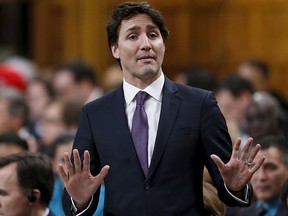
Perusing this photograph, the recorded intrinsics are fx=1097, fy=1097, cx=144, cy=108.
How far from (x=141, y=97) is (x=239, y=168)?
569 millimetres

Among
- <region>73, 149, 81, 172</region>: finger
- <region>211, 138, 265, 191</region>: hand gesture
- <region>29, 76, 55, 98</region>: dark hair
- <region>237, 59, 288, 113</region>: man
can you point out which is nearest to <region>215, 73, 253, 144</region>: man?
<region>237, 59, 288, 113</region>: man

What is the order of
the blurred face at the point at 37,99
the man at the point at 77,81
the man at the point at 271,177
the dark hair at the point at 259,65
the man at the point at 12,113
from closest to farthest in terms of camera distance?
the man at the point at 271,177, the man at the point at 12,113, the man at the point at 77,81, the dark hair at the point at 259,65, the blurred face at the point at 37,99

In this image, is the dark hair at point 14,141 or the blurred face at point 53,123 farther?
the blurred face at point 53,123

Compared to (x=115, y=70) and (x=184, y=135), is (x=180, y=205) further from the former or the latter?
(x=115, y=70)

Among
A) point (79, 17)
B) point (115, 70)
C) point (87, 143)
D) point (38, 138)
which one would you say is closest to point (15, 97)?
point (38, 138)

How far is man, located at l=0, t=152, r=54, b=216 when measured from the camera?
6.09 m

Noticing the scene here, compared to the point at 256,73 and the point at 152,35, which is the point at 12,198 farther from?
the point at 256,73

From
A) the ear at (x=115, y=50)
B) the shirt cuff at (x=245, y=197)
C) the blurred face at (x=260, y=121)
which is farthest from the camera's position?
the blurred face at (x=260, y=121)

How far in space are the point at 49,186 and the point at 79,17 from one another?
826 cm

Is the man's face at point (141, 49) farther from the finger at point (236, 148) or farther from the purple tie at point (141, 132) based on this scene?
the finger at point (236, 148)

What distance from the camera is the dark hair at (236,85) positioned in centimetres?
1062

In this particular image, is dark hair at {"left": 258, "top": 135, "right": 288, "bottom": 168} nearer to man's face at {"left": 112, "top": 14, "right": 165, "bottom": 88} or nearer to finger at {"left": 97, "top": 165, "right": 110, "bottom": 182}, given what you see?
man's face at {"left": 112, "top": 14, "right": 165, "bottom": 88}

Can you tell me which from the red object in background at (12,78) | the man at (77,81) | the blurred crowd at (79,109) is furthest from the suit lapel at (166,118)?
the red object in background at (12,78)

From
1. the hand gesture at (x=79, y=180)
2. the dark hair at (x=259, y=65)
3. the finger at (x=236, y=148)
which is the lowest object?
the dark hair at (x=259, y=65)
